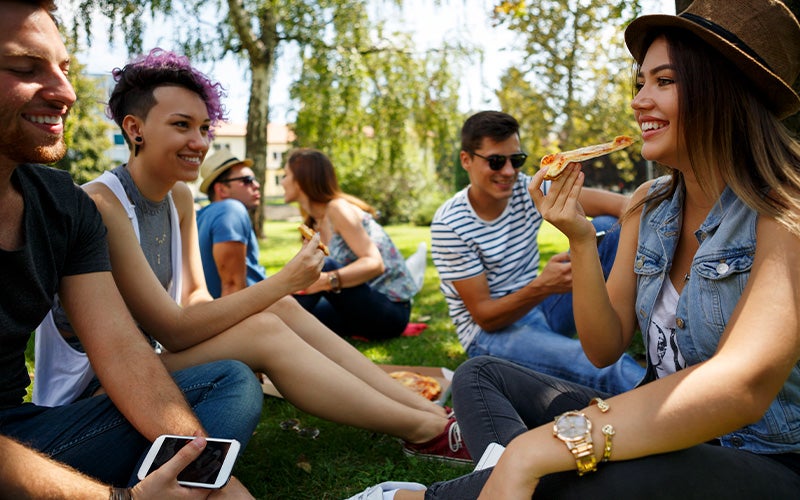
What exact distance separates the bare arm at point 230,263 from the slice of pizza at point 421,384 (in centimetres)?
158

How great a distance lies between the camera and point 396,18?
13.5 metres

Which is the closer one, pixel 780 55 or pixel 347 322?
pixel 780 55

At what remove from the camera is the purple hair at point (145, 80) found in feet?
10.6

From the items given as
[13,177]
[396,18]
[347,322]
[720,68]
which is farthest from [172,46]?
[720,68]

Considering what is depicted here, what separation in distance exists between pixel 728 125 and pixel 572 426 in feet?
3.45

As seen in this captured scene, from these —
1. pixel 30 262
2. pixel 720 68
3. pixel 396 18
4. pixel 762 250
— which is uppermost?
pixel 396 18

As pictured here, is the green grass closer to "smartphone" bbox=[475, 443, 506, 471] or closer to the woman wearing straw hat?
the woman wearing straw hat

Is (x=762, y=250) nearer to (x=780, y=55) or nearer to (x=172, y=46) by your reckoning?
(x=780, y=55)

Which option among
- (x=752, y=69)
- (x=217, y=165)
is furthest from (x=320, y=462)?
(x=217, y=165)

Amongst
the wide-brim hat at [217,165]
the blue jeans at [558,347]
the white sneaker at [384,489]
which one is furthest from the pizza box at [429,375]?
the wide-brim hat at [217,165]

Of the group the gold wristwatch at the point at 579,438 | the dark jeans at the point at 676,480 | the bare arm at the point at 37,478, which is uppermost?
the gold wristwatch at the point at 579,438

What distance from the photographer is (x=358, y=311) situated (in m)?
5.26

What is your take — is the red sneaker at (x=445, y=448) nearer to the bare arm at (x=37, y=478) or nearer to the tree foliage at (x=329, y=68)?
the bare arm at (x=37, y=478)

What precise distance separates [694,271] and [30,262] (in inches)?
85.7
